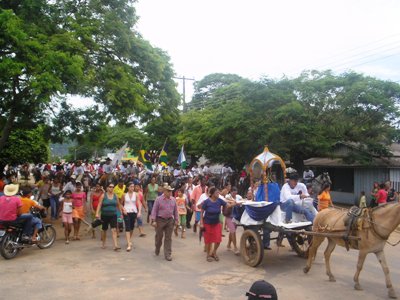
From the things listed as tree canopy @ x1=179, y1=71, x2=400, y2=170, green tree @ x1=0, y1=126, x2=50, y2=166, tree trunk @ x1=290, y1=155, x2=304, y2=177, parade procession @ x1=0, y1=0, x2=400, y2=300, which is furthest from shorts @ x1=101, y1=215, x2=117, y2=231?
green tree @ x1=0, y1=126, x2=50, y2=166

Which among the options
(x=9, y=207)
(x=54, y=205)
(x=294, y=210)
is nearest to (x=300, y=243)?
(x=294, y=210)

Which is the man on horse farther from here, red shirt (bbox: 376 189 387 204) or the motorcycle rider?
red shirt (bbox: 376 189 387 204)

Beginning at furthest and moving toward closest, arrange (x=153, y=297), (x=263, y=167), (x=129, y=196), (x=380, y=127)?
(x=380, y=127) < (x=129, y=196) < (x=263, y=167) < (x=153, y=297)

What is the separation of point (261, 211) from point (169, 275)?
2471mm

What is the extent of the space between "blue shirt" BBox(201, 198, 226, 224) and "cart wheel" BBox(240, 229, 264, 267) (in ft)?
2.86

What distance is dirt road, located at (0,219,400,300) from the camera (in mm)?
7145

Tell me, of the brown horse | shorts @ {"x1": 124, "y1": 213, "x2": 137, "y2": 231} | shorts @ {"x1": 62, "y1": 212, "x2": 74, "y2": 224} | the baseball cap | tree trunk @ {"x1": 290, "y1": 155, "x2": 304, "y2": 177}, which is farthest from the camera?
tree trunk @ {"x1": 290, "y1": 155, "x2": 304, "y2": 177}

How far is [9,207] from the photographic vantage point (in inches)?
379

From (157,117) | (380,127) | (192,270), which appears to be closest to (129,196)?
(192,270)

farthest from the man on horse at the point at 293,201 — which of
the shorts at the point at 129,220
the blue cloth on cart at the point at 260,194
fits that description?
the shorts at the point at 129,220

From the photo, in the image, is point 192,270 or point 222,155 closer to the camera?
point 192,270

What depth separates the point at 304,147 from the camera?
20.9 m

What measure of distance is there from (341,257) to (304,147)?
1118 cm

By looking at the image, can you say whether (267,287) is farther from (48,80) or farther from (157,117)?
(157,117)
